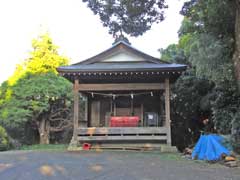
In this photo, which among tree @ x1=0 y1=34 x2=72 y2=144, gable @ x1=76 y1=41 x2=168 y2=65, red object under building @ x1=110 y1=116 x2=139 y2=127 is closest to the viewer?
red object under building @ x1=110 y1=116 x2=139 y2=127

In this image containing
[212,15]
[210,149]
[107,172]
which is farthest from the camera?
[212,15]

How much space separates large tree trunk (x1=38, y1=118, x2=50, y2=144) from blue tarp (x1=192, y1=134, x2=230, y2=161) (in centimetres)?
1301

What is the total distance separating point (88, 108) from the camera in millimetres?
17000

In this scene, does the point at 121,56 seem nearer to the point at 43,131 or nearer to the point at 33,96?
the point at 33,96

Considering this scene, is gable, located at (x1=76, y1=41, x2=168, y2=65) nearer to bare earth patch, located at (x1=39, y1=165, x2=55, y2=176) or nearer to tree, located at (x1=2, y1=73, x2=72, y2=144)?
tree, located at (x1=2, y1=73, x2=72, y2=144)

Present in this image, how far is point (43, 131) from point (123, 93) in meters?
7.44

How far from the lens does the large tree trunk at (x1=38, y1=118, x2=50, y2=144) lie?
20553 millimetres

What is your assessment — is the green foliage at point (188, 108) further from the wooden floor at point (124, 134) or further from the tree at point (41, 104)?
the tree at point (41, 104)

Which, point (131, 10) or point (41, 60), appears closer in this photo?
point (131, 10)

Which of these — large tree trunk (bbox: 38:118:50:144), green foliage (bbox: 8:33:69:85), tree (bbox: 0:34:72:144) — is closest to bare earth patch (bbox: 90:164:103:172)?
tree (bbox: 0:34:72:144)

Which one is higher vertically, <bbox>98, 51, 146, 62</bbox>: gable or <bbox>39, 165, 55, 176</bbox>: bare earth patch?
<bbox>98, 51, 146, 62</bbox>: gable

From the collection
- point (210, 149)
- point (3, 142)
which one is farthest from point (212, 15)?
point (3, 142)

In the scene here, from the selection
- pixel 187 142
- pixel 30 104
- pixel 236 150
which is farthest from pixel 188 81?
pixel 30 104

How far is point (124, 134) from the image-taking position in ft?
45.0
